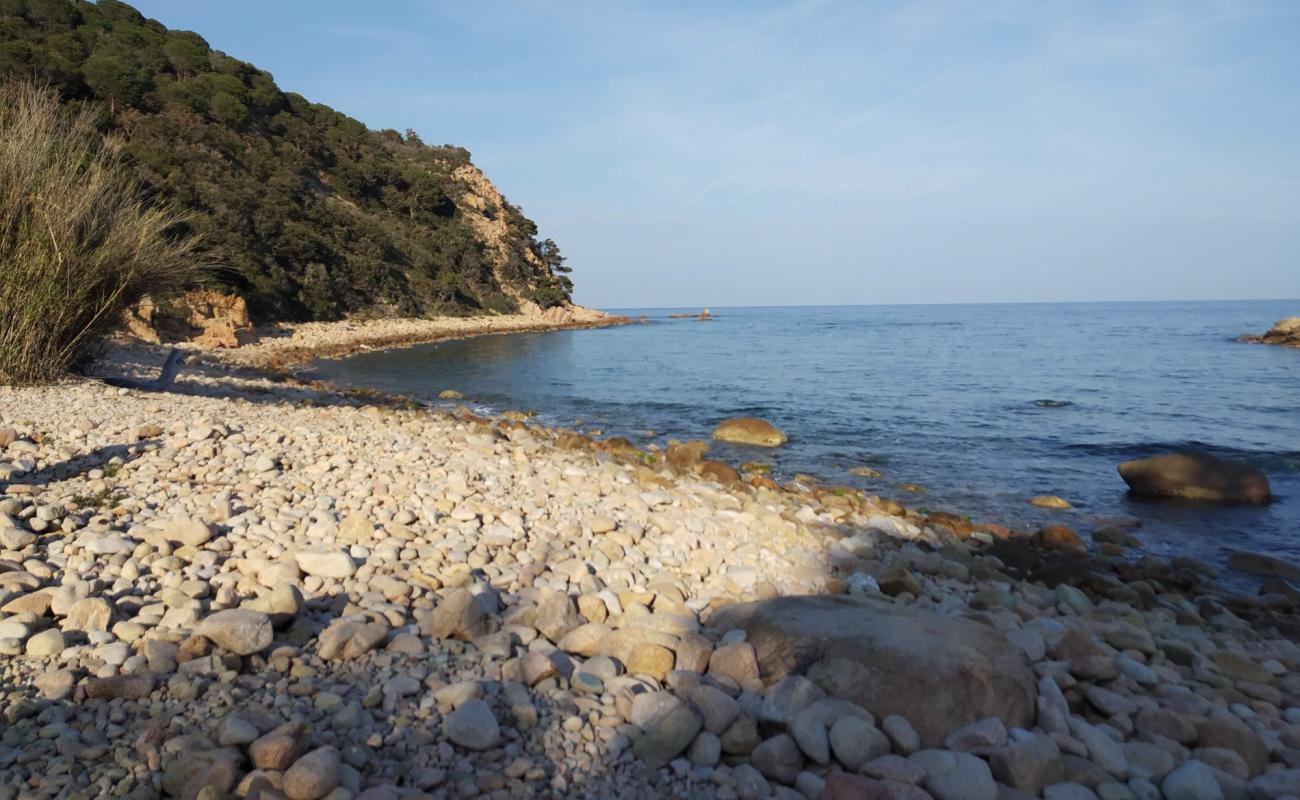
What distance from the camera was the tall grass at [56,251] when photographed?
8508mm

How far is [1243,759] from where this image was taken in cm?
324

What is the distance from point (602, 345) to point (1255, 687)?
3573cm

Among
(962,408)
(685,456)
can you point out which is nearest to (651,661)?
(685,456)

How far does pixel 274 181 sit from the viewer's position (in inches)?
1500

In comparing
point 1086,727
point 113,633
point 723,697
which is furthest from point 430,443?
point 1086,727

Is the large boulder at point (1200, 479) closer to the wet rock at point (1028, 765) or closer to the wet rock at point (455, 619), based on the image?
the wet rock at point (1028, 765)

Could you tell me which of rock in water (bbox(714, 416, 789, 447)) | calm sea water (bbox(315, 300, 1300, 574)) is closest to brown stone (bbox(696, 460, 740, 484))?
calm sea water (bbox(315, 300, 1300, 574))

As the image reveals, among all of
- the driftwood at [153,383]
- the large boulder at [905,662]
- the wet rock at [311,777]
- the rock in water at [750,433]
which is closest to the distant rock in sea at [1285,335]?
the rock in water at [750,433]

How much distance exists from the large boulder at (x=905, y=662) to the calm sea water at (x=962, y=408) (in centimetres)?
560

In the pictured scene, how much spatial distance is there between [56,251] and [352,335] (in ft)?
76.4

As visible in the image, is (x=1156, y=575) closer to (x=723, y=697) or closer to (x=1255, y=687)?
(x=1255, y=687)

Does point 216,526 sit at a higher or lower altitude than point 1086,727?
higher

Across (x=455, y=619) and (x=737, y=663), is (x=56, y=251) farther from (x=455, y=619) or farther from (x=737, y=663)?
(x=737, y=663)

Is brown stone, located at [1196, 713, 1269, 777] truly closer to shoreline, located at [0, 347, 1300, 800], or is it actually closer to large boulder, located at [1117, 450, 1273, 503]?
shoreline, located at [0, 347, 1300, 800]
